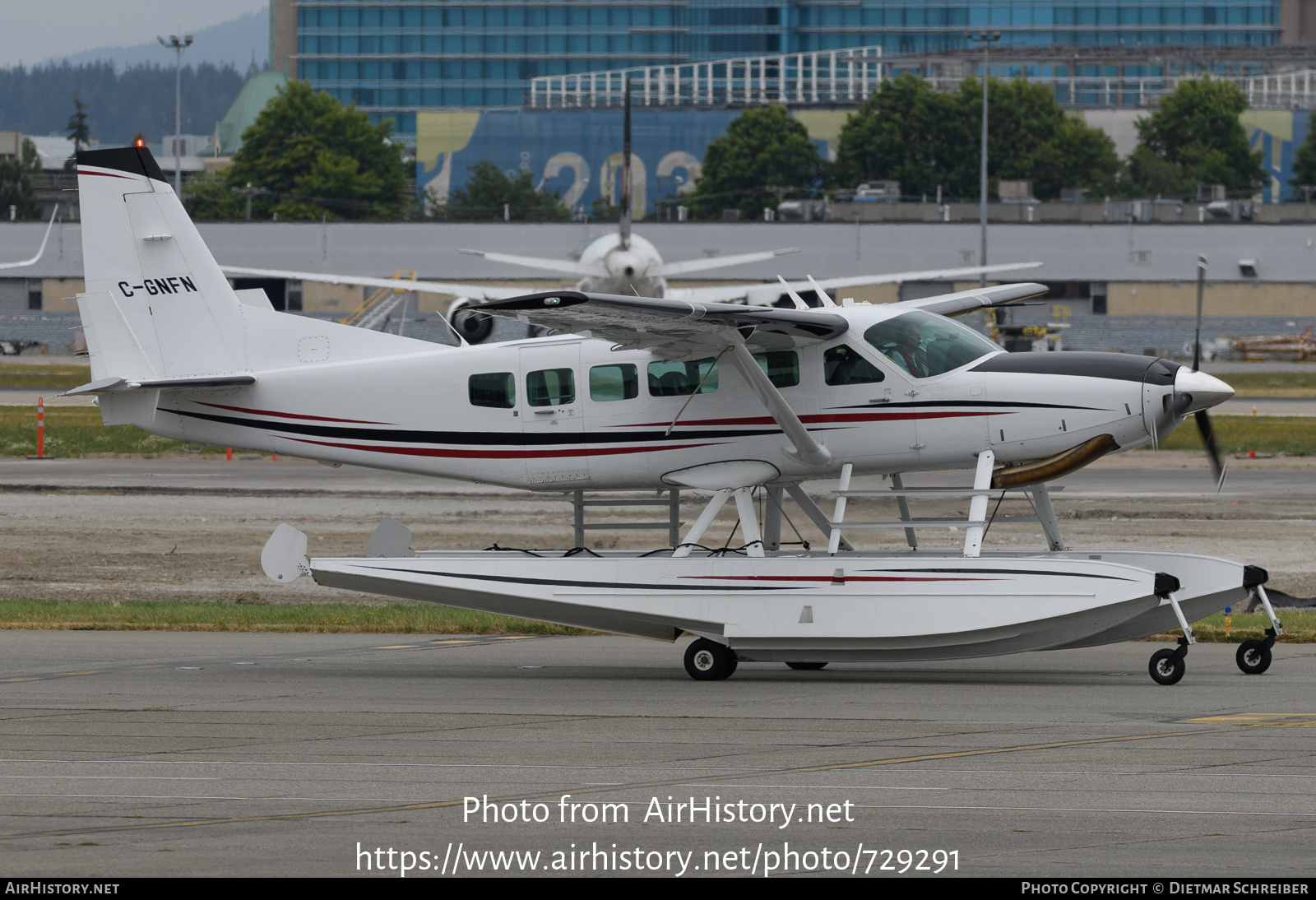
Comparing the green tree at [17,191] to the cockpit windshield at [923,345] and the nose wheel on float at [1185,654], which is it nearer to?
the cockpit windshield at [923,345]

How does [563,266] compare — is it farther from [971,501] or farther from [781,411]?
[971,501]

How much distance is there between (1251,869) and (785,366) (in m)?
7.65

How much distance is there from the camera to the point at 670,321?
12641 millimetres

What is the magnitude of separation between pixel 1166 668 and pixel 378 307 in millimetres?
63600

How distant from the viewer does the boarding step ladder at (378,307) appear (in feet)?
229

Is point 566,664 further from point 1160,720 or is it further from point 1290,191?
point 1290,191

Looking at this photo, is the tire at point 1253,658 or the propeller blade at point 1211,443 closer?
the tire at point 1253,658

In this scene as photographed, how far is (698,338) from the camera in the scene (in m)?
13.3

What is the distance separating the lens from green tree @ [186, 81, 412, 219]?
377ft

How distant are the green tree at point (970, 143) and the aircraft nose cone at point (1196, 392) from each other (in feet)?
323

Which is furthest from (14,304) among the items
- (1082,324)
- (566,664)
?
(566,664)

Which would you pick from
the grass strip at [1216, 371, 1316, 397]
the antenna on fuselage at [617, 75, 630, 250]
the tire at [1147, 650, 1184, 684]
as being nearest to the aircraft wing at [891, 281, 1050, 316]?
the tire at [1147, 650, 1184, 684]

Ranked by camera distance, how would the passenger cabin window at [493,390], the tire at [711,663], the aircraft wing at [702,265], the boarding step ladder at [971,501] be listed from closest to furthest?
the boarding step ladder at [971,501] → the tire at [711,663] → the passenger cabin window at [493,390] → the aircraft wing at [702,265]

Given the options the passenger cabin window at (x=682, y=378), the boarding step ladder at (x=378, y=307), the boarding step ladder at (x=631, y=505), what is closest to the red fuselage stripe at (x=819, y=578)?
the boarding step ladder at (x=631, y=505)
